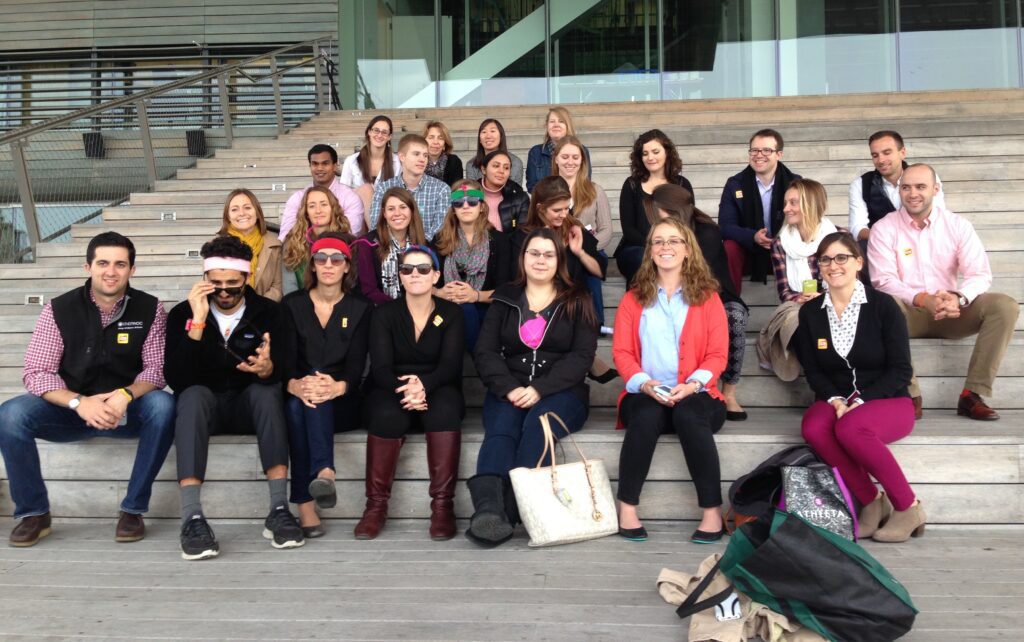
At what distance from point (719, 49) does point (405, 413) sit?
9594 mm

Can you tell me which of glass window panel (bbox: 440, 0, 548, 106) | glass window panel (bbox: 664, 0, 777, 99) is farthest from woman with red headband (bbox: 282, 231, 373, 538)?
glass window panel (bbox: 664, 0, 777, 99)

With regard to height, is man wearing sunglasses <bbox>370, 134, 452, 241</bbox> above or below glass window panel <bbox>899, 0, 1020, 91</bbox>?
below

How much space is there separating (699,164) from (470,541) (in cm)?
470

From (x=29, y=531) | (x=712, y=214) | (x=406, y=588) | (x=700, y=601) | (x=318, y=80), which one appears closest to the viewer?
(x=700, y=601)

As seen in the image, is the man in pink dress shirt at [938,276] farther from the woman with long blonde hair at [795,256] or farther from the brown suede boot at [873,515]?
the brown suede boot at [873,515]

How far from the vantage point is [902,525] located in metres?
3.49

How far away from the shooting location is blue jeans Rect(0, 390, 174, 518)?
375cm

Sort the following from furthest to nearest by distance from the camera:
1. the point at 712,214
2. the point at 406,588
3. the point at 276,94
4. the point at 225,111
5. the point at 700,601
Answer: the point at 276,94 → the point at 225,111 → the point at 712,214 → the point at 406,588 → the point at 700,601

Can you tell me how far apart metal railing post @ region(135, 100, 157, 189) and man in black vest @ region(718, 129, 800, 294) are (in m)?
4.96

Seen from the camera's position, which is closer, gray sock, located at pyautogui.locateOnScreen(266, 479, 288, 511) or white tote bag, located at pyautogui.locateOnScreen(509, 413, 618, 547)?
white tote bag, located at pyautogui.locateOnScreen(509, 413, 618, 547)

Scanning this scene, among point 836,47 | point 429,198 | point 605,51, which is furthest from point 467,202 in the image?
point 836,47

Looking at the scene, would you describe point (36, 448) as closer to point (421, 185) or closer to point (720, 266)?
point (421, 185)

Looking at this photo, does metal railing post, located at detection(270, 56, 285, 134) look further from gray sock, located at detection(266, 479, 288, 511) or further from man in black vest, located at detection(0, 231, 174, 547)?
gray sock, located at detection(266, 479, 288, 511)

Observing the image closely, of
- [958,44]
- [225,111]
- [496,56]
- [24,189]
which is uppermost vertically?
[496,56]
